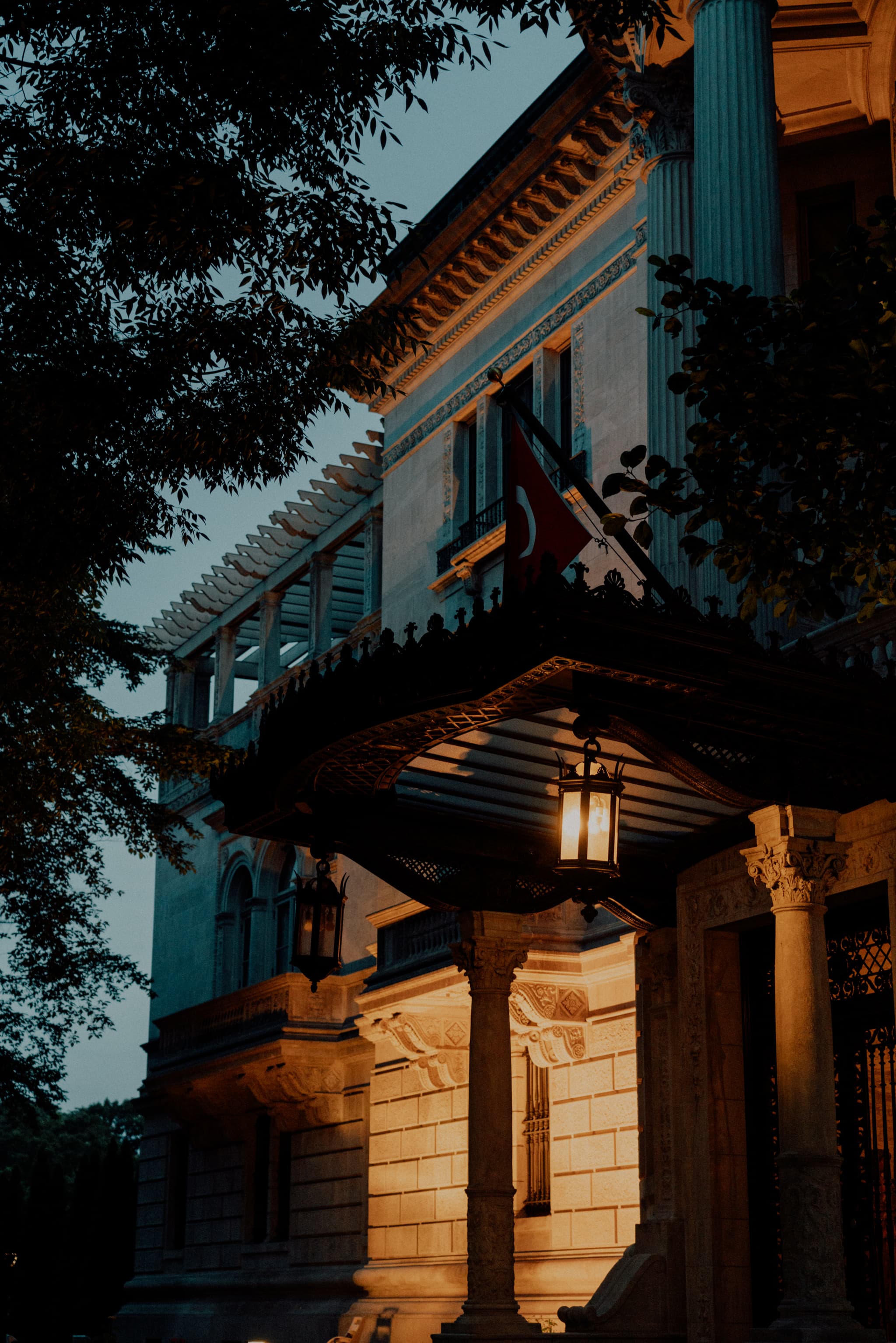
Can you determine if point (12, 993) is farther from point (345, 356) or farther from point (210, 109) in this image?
point (210, 109)

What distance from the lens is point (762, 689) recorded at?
403 inches

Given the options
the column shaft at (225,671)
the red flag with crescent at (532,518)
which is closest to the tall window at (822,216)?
the red flag with crescent at (532,518)

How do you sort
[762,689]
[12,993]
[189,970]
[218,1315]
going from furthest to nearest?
[189,970] < [218,1315] < [12,993] < [762,689]

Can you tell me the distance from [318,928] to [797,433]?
19.3 feet

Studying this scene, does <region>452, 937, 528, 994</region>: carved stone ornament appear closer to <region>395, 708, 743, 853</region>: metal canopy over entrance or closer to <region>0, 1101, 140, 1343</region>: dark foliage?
<region>395, 708, 743, 853</region>: metal canopy over entrance

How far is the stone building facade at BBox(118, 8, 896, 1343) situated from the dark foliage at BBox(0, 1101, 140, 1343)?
6.44 m

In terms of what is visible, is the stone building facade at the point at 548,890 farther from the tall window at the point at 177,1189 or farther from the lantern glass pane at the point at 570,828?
the lantern glass pane at the point at 570,828

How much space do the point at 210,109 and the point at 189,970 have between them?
27.0 metres

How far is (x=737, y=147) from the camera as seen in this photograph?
16047 mm

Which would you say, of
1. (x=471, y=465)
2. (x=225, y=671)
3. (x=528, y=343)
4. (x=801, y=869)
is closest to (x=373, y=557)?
(x=471, y=465)

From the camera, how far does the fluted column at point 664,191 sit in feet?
56.1

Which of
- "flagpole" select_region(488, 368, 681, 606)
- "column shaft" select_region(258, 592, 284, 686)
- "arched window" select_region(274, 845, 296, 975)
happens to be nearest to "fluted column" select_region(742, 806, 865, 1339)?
"flagpole" select_region(488, 368, 681, 606)

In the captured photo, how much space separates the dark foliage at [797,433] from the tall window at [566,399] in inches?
569

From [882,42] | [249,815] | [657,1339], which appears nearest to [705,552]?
[249,815]
